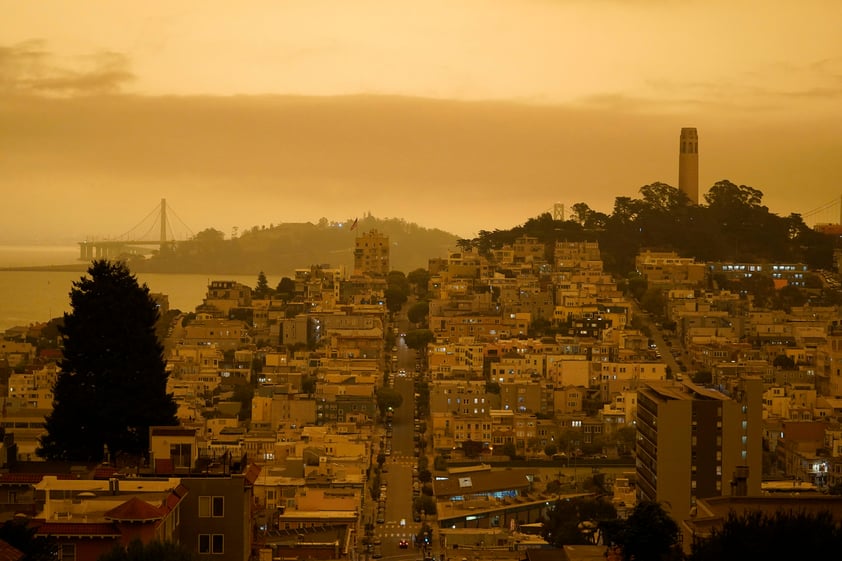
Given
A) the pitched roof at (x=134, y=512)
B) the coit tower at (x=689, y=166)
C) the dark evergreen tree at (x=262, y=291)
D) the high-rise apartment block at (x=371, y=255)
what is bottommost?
the pitched roof at (x=134, y=512)

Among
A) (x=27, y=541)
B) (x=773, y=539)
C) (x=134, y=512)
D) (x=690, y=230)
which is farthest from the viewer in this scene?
(x=690, y=230)

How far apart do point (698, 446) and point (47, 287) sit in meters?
32.2

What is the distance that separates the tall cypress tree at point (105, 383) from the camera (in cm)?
869

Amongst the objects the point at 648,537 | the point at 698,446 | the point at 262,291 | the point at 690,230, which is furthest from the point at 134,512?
the point at 690,230

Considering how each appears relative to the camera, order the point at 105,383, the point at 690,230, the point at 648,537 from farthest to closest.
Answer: the point at 690,230, the point at 105,383, the point at 648,537

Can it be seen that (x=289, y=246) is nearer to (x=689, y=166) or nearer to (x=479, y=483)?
(x=689, y=166)

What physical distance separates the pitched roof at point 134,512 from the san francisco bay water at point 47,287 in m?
32.2

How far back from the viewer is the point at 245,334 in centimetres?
3162

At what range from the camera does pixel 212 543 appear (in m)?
7.02

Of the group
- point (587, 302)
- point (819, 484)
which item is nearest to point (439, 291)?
point (587, 302)

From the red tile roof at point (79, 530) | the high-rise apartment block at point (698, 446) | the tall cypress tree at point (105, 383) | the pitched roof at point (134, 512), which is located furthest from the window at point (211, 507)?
the high-rise apartment block at point (698, 446)

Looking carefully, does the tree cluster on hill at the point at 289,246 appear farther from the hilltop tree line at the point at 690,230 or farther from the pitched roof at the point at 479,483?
the pitched roof at the point at 479,483

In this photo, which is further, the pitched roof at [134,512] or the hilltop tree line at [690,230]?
the hilltop tree line at [690,230]

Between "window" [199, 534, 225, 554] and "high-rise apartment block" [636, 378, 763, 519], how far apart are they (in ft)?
28.5
